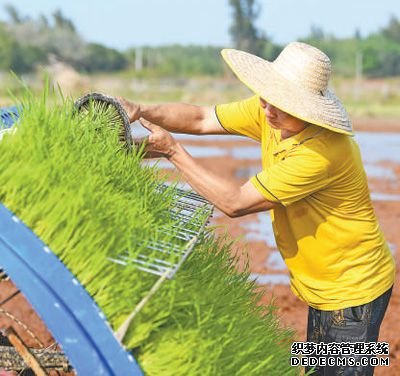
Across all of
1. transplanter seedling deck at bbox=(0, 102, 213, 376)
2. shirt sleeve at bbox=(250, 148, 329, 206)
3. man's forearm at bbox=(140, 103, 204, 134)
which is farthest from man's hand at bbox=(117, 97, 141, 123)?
transplanter seedling deck at bbox=(0, 102, 213, 376)

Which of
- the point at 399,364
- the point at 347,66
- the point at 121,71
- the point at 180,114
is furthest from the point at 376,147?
the point at 121,71

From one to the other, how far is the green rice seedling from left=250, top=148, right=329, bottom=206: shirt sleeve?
0.34 metres

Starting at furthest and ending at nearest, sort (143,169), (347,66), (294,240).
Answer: (347,66)
(294,240)
(143,169)

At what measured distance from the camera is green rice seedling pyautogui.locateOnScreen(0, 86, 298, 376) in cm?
224

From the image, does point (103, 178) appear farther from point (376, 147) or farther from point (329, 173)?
point (376, 147)

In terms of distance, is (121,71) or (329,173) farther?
(121,71)

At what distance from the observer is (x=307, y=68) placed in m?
3.01

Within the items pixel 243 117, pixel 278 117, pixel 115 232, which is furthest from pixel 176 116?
pixel 115 232

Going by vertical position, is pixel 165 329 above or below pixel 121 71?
below

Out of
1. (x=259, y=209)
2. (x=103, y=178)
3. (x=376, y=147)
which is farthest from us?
(x=376, y=147)

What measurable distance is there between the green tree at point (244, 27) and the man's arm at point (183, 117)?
6514 cm

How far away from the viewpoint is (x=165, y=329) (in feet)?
7.64

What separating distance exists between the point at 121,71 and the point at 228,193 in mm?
71956

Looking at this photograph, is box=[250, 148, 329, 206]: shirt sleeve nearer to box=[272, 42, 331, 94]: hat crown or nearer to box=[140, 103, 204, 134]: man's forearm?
box=[272, 42, 331, 94]: hat crown
